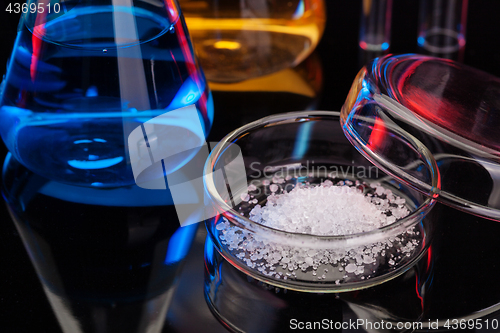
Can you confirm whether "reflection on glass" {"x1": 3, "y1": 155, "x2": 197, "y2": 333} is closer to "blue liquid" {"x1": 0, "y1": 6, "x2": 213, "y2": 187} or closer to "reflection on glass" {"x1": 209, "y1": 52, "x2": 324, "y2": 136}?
"blue liquid" {"x1": 0, "y1": 6, "x2": 213, "y2": 187}

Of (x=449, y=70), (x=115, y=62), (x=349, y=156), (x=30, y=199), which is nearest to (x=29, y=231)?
(x=30, y=199)

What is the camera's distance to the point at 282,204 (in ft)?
1.96

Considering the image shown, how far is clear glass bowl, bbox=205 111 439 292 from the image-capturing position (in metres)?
0.48

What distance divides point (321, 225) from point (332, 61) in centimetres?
37

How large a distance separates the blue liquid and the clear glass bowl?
9 centimetres

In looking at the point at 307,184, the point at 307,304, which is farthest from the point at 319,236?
the point at 307,184

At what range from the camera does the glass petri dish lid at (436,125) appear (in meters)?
0.49

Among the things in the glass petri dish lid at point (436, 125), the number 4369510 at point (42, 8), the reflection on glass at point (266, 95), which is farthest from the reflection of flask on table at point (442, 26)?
the number 4369510 at point (42, 8)

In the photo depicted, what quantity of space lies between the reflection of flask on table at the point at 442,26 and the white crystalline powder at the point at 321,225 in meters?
0.34

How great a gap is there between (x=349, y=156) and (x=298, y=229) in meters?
0.15

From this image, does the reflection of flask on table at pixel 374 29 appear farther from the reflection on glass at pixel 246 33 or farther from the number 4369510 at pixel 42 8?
the number 4369510 at pixel 42 8

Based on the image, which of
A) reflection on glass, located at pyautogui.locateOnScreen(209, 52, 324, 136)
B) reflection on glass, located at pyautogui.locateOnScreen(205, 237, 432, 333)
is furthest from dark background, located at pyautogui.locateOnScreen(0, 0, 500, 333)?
reflection on glass, located at pyautogui.locateOnScreen(205, 237, 432, 333)

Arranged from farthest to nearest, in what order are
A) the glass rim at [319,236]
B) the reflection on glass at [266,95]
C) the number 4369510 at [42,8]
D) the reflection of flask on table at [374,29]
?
the reflection of flask on table at [374,29], the reflection on glass at [266,95], the number 4369510 at [42,8], the glass rim at [319,236]

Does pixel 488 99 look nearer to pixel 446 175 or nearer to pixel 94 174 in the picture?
pixel 446 175
